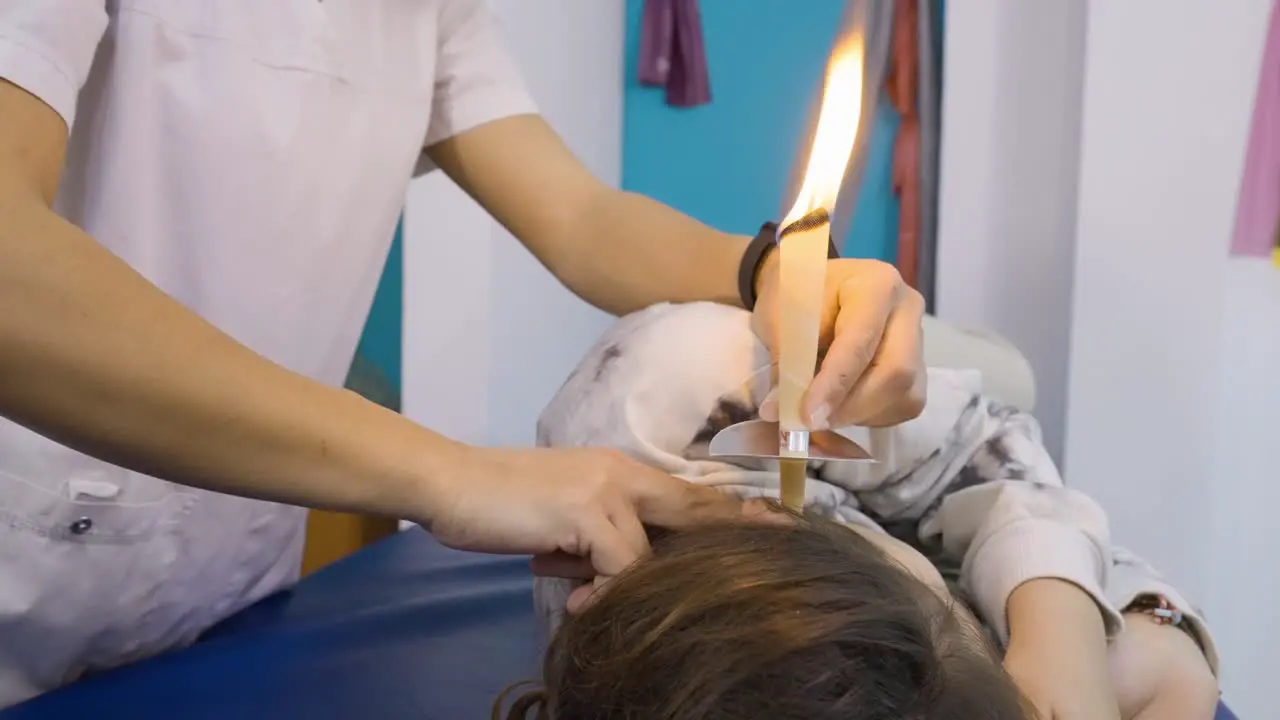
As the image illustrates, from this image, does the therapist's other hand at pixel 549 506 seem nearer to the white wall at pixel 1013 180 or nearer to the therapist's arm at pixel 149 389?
the therapist's arm at pixel 149 389

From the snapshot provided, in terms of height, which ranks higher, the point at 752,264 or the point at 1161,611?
the point at 752,264

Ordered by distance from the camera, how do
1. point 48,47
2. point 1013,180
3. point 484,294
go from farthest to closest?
point 1013,180 < point 484,294 < point 48,47

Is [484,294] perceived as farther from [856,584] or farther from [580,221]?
[856,584]

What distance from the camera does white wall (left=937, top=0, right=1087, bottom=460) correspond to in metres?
1.55

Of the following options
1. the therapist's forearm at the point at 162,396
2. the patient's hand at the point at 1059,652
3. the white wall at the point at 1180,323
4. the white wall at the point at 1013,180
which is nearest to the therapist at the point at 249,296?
the therapist's forearm at the point at 162,396

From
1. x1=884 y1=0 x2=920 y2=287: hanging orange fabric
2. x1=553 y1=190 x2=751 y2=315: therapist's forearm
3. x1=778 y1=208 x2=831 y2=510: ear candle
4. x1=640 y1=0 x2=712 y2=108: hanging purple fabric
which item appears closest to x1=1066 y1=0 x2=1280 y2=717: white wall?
x1=884 y1=0 x2=920 y2=287: hanging orange fabric

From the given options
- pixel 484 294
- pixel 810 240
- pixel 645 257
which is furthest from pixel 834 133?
pixel 484 294

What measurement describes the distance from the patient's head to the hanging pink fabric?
1106 mm

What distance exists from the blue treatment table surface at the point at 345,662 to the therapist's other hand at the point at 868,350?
0.30 metres

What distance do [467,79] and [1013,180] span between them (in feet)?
3.56

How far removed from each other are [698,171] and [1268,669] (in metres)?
1.23

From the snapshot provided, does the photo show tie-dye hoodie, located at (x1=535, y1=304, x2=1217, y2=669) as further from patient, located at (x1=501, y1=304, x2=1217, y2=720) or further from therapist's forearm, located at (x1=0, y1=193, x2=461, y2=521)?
therapist's forearm, located at (x1=0, y1=193, x2=461, y2=521)

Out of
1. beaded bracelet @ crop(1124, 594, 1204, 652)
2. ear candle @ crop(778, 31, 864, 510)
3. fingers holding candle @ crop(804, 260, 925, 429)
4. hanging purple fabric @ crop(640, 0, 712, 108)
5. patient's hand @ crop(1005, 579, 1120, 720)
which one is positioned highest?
hanging purple fabric @ crop(640, 0, 712, 108)

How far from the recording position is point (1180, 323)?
52.3 inches
